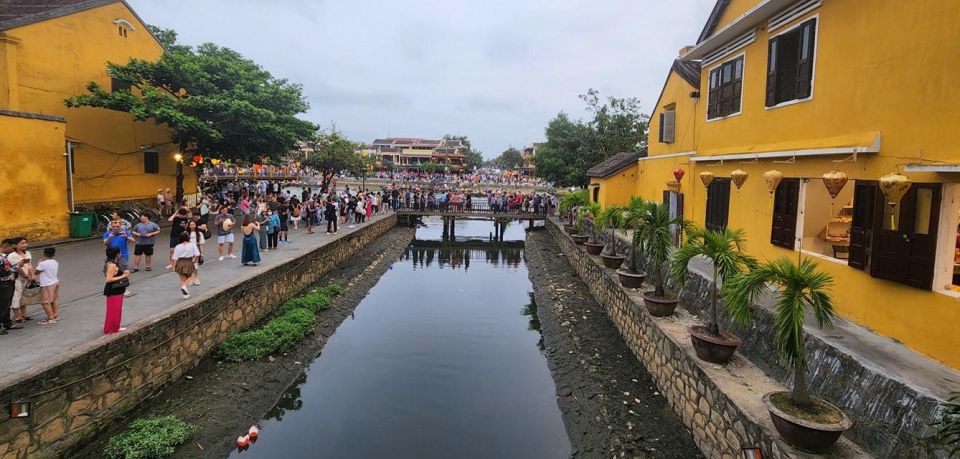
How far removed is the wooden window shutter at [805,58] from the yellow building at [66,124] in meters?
19.8

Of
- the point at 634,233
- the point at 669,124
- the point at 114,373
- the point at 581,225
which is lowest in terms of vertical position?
the point at 114,373

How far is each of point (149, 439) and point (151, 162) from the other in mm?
19846

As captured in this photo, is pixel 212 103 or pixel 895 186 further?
pixel 212 103

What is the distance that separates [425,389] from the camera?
393 inches

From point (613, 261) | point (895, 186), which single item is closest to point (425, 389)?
point (613, 261)

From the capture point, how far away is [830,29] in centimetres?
836

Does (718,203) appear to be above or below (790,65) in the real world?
below

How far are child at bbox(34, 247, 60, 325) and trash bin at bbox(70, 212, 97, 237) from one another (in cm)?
988

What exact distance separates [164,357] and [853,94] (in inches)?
470

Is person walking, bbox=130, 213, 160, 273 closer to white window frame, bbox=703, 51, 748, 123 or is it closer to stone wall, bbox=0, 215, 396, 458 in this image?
stone wall, bbox=0, 215, 396, 458

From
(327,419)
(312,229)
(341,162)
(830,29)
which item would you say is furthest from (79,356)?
(341,162)

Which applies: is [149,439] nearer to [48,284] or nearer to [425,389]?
[48,284]

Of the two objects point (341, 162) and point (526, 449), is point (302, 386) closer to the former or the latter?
A: point (526, 449)

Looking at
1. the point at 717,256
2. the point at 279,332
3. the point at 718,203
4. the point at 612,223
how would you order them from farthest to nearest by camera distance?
1. the point at 612,223
2. the point at 718,203
3. the point at 279,332
4. the point at 717,256
